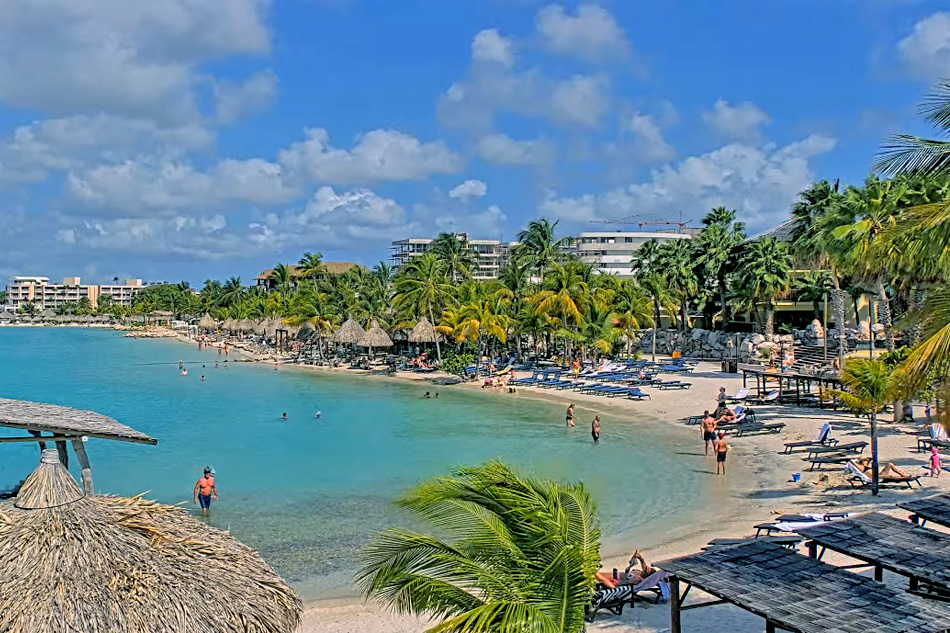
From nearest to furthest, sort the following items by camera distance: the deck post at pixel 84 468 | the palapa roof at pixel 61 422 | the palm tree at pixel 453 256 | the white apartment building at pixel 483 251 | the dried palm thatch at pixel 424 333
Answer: the palapa roof at pixel 61 422 < the deck post at pixel 84 468 < the dried palm thatch at pixel 424 333 < the palm tree at pixel 453 256 < the white apartment building at pixel 483 251

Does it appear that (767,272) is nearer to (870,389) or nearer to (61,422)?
(870,389)

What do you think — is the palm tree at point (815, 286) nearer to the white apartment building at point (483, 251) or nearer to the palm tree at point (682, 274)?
the palm tree at point (682, 274)

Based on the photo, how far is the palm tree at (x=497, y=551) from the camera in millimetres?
6980

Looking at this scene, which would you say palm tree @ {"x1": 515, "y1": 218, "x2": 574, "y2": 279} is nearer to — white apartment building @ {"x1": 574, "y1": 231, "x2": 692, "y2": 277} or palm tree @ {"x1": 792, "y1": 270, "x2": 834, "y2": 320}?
palm tree @ {"x1": 792, "y1": 270, "x2": 834, "y2": 320}

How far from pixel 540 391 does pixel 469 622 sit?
32169 mm

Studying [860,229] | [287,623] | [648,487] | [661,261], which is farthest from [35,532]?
[661,261]

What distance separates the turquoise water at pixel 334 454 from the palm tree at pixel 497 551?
→ 6001mm

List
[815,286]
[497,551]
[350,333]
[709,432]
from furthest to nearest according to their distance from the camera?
[350,333] → [815,286] → [709,432] → [497,551]

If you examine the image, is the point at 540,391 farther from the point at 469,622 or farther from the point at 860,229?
the point at 469,622

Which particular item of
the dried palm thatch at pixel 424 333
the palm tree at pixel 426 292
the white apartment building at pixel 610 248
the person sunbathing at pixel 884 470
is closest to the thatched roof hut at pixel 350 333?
the palm tree at pixel 426 292

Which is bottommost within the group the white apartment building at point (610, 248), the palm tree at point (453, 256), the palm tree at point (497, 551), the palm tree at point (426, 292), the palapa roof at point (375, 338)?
the palm tree at point (497, 551)

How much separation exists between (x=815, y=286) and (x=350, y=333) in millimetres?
30715

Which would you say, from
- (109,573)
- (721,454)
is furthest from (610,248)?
(109,573)

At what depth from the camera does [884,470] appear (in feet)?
58.0
